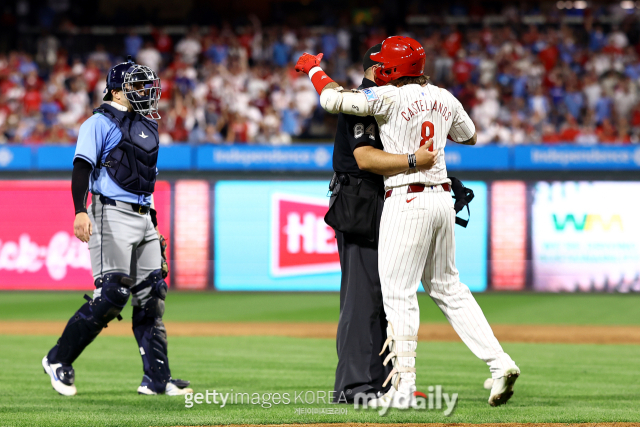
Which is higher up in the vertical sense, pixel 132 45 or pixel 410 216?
pixel 132 45

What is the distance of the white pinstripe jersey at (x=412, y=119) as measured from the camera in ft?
15.1

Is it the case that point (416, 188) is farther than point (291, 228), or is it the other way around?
point (291, 228)

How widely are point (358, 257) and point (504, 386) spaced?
109 cm

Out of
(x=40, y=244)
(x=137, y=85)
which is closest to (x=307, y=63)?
(x=137, y=85)

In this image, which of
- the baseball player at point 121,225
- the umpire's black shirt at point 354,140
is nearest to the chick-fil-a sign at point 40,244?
the baseball player at point 121,225

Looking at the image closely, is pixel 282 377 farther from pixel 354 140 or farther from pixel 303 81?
pixel 303 81

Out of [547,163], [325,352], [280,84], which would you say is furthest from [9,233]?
[547,163]

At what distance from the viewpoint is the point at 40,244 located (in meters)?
14.4

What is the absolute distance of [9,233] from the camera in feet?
47.1

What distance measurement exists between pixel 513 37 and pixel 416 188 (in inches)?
582

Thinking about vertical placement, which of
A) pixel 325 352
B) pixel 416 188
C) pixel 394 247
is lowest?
pixel 325 352

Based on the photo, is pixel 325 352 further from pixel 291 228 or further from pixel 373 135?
pixel 291 228

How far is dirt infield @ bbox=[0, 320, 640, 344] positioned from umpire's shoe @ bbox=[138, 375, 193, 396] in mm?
4345

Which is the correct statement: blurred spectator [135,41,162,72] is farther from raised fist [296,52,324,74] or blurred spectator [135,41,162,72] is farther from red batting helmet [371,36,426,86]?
red batting helmet [371,36,426,86]
